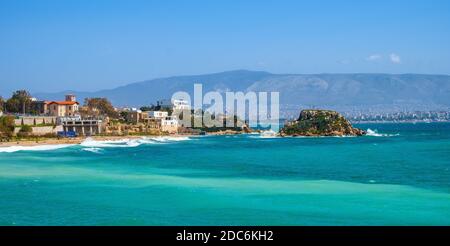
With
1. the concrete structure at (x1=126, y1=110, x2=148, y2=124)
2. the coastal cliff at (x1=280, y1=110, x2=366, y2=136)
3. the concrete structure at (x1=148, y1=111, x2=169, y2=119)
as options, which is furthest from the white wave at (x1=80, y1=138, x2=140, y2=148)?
the coastal cliff at (x1=280, y1=110, x2=366, y2=136)

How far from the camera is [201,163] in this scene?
79.9 ft

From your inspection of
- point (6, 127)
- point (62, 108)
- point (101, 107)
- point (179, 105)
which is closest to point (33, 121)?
point (6, 127)

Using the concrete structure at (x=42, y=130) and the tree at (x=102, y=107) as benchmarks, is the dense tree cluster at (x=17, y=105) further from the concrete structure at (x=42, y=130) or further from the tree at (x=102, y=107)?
the concrete structure at (x=42, y=130)

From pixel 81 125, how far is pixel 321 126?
2029cm

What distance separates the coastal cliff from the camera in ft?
185

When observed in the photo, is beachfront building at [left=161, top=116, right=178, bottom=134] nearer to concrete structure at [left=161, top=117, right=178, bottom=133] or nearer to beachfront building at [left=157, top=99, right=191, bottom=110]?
concrete structure at [left=161, top=117, right=178, bottom=133]

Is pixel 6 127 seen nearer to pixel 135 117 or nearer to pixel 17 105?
pixel 17 105

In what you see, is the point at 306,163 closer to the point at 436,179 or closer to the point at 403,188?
the point at 436,179

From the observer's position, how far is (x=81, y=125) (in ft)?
154

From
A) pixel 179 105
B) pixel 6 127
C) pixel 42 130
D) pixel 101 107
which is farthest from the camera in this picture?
pixel 179 105

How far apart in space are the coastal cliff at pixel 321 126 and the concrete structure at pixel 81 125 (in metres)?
17.0

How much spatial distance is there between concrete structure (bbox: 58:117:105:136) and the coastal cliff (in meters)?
17.0
